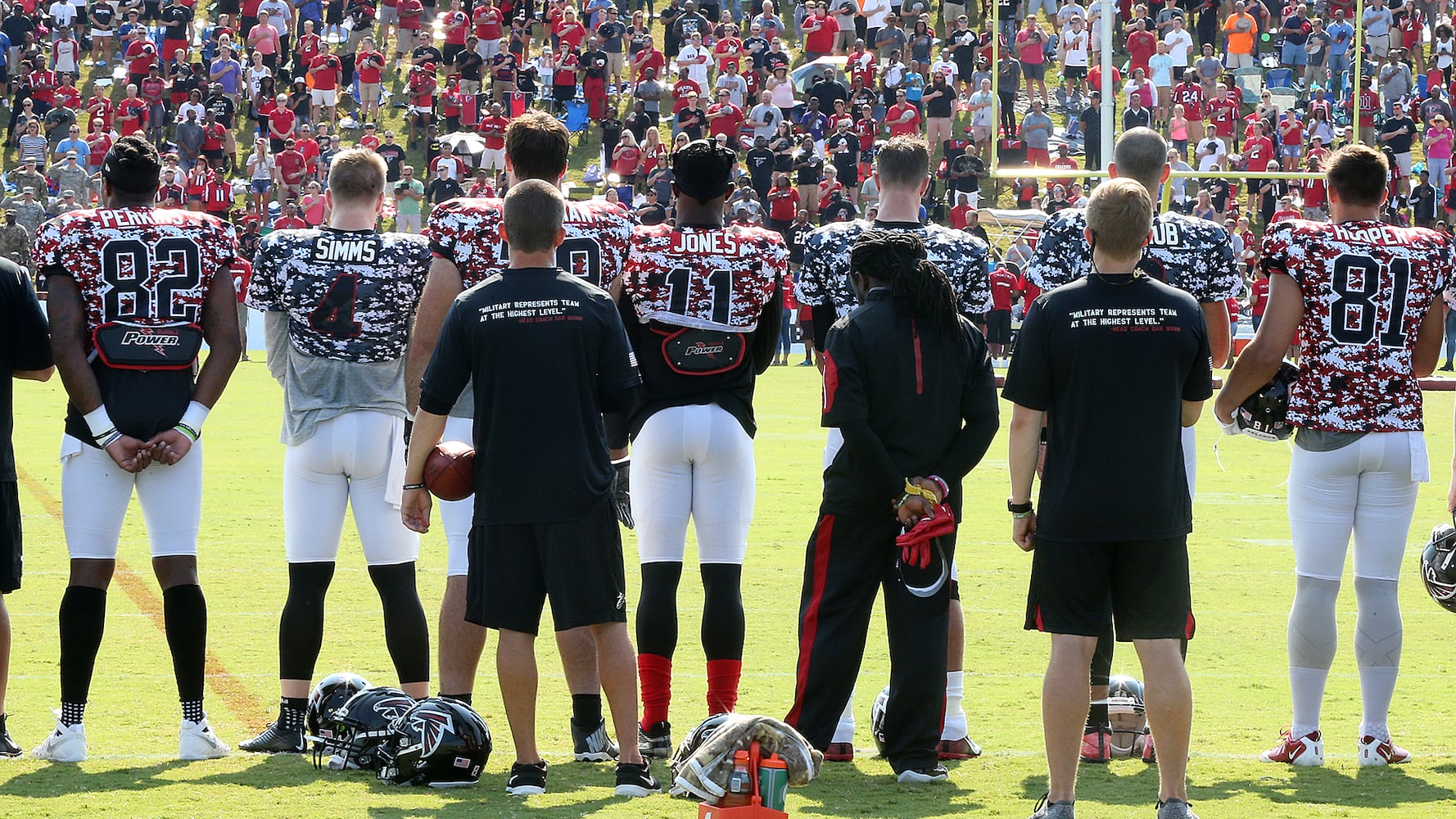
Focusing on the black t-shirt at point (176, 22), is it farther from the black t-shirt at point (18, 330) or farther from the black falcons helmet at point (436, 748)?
the black falcons helmet at point (436, 748)

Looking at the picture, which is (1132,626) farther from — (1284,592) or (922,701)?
(1284,592)

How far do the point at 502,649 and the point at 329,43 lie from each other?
110ft

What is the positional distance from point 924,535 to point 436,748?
5.11ft

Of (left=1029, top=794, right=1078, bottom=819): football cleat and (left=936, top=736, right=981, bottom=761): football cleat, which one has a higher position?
(left=936, top=736, right=981, bottom=761): football cleat

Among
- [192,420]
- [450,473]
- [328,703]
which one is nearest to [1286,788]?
[450,473]

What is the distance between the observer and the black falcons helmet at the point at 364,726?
5.43 meters

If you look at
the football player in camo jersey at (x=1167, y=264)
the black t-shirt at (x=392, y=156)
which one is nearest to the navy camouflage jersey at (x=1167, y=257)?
the football player in camo jersey at (x=1167, y=264)

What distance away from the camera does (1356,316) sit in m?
5.73

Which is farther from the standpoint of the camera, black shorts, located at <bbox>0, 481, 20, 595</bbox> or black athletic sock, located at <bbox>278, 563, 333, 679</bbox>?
black athletic sock, located at <bbox>278, 563, 333, 679</bbox>

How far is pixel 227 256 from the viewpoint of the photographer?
5.87 meters

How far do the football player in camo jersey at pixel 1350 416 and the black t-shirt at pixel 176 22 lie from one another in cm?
3203

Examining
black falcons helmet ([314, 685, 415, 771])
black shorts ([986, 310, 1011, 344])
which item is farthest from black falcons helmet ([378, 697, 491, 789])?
black shorts ([986, 310, 1011, 344])

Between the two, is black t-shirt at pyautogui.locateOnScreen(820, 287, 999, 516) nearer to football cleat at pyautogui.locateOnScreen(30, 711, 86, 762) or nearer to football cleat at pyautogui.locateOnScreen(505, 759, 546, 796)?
football cleat at pyautogui.locateOnScreen(505, 759, 546, 796)

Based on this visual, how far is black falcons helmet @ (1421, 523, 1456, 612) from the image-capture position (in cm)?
594
